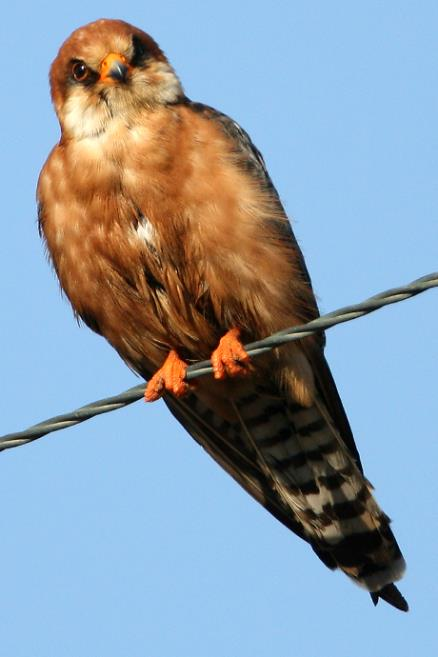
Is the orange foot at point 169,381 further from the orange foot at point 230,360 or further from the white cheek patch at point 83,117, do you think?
the white cheek patch at point 83,117

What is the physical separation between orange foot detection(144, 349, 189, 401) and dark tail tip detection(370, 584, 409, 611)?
155 centimetres

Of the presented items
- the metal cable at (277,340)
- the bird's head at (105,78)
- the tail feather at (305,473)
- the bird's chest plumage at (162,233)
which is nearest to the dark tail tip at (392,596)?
the tail feather at (305,473)

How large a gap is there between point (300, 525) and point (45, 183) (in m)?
2.26

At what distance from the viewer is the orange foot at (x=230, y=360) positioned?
5828mm

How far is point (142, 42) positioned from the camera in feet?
20.8

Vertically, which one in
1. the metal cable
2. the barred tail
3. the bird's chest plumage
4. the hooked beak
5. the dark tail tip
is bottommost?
the dark tail tip

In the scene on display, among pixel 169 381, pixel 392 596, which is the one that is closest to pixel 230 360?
pixel 169 381

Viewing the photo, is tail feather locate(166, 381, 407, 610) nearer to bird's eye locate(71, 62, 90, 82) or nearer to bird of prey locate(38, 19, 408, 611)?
bird of prey locate(38, 19, 408, 611)

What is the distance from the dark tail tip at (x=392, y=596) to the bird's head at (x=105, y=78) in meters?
2.75

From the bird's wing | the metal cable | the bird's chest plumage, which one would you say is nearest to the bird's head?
the bird's chest plumage

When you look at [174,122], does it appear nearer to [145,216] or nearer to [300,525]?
[145,216]

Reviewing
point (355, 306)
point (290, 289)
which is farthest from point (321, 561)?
point (355, 306)

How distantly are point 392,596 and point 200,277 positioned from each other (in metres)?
2.03

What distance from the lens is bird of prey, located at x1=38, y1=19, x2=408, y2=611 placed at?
19.1ft
